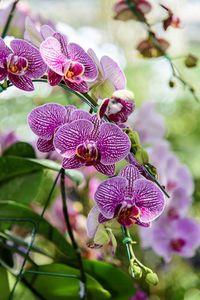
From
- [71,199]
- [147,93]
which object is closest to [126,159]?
[71,199]

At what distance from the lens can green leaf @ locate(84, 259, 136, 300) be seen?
0.37 meters

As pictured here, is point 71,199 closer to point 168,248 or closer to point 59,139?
point 168,248

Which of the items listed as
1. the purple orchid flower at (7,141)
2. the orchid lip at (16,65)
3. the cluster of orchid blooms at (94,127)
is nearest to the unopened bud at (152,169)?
the cluster of orchid blooms at (94,127)

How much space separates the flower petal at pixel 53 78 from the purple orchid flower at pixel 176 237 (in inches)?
12.3

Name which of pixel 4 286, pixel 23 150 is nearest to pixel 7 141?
pixel 23 150

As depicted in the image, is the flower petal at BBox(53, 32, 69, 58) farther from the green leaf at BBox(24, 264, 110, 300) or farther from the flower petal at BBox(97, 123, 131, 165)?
the green leaf at BBox(24, 264, 110, 300)

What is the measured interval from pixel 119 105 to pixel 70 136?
4 centimetres

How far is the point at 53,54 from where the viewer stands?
25 centimetres

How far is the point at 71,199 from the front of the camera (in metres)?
0.52

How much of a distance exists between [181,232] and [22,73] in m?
0.36

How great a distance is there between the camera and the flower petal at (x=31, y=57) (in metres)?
0.26

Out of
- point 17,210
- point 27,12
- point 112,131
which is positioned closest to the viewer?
point 112,131

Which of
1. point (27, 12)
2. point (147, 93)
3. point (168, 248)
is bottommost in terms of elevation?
point (147, 93)

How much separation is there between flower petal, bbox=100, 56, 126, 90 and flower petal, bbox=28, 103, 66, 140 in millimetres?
41
